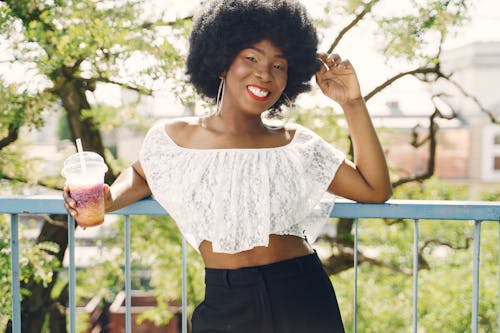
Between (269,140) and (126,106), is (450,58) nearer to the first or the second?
(126,106)

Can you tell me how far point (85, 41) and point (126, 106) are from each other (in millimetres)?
1141

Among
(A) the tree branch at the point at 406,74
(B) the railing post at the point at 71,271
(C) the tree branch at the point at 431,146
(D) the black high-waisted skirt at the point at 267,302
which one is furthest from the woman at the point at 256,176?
(C) the tree branch at the point at 431,146

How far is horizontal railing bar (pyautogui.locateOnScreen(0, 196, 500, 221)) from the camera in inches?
70.9

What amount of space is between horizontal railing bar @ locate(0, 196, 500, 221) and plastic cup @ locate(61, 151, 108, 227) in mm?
245

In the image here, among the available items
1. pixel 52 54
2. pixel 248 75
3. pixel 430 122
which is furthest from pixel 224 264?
pixel 430 122

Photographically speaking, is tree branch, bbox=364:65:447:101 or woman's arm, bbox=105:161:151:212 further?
tree branch, bbox=364:65:447:101

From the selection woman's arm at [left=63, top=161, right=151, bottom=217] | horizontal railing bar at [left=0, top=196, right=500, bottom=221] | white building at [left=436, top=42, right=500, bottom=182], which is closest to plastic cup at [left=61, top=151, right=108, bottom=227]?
woman's arm at [left=63, top=161, right=151, bottom=217]

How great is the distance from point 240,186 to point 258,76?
1.05 feet

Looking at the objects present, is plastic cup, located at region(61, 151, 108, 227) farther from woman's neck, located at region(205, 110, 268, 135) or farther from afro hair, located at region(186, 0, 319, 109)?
afro hair, located at region(186, 0, 319, 109)

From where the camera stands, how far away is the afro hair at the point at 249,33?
1684mm

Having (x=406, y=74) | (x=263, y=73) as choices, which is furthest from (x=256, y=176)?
(x=406, y=74)

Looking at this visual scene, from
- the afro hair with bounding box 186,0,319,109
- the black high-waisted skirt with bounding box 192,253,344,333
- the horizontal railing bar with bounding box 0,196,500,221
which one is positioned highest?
the afro hair with bounding box 186,0,319,109

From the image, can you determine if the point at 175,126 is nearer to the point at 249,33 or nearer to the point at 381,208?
the point at 249,33

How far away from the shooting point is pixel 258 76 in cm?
164
